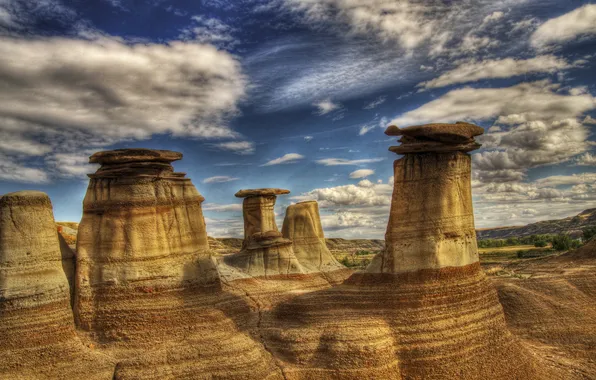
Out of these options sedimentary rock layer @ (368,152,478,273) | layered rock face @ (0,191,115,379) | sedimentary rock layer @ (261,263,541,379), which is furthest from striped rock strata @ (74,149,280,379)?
sedimentary rock layer @ (368,152,478,273)

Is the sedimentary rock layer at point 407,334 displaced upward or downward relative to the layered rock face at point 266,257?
downward

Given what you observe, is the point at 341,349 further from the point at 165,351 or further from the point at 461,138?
the point at 461,138

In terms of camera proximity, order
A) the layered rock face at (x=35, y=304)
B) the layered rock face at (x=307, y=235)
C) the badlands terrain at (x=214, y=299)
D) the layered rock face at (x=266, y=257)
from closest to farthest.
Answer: the layered rock face at (x=35, y=304) < the badlands terrain at (x=214, y=299) < the layered rock face at (x=266, y=257) < the layered rock face at (x=307, y=235)

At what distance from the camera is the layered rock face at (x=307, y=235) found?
47375 mm

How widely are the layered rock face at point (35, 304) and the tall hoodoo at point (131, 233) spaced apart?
5.18 feet

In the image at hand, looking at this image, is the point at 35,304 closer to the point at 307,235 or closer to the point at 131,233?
the point at 131,233

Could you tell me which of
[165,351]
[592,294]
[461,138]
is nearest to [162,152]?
[165,351]

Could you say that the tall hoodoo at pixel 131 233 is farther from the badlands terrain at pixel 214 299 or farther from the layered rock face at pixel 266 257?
the layered rock face at pixel 266 257

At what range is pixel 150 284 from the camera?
2056 cm

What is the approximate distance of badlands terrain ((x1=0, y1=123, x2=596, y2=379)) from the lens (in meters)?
18.2

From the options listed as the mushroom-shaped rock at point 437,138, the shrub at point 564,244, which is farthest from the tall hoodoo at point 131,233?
the shrub at point 564,244

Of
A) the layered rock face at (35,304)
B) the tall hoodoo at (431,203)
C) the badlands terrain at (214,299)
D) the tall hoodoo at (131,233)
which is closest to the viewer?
the layered rock face at (35,304)

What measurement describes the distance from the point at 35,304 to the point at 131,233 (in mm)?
4688

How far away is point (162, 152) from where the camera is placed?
2184cm
